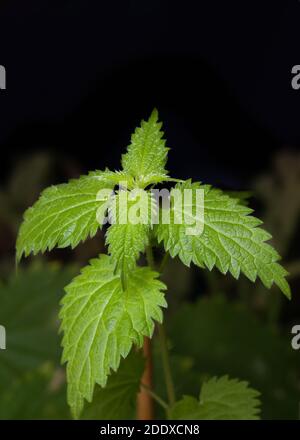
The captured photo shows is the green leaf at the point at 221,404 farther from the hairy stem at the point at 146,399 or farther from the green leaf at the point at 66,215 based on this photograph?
the green leaf at the point at 66,215

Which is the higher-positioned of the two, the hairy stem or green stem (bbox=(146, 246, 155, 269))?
green stem (bbox=(146, 246, 155, 269))

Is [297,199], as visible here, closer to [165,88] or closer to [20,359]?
[165,88]

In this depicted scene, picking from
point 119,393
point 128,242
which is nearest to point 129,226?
point 128,242

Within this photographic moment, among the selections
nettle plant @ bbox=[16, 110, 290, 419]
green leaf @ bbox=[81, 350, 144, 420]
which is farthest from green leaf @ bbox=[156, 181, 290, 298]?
green leaf @ bbox=[81, 350, 144, 420]
